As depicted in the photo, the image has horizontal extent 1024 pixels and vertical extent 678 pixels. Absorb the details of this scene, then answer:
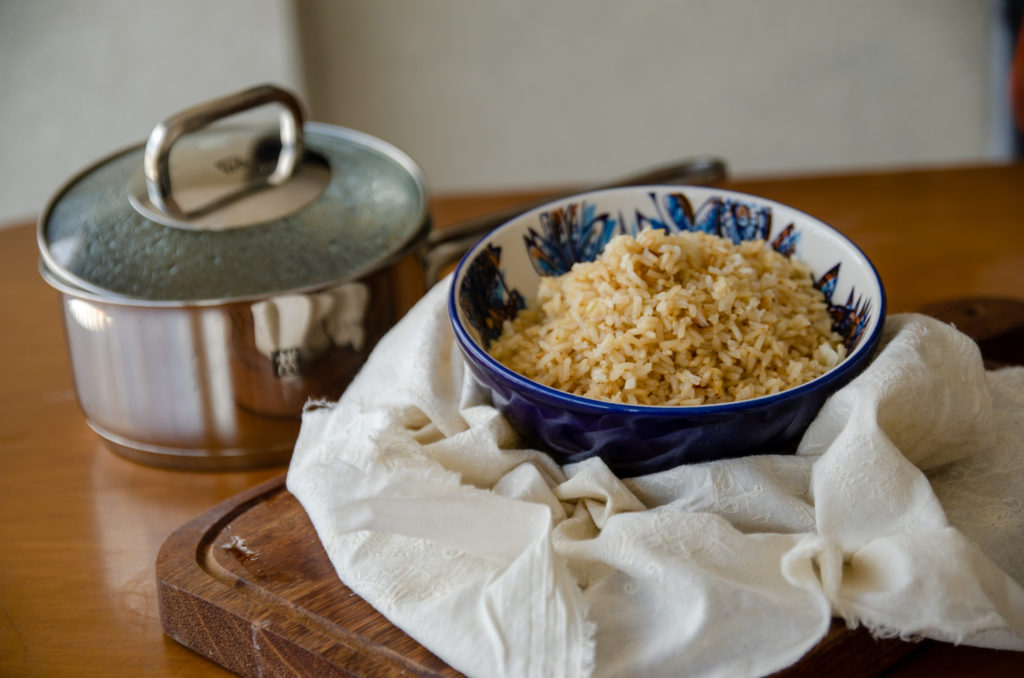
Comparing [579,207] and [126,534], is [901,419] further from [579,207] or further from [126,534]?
[126,534]

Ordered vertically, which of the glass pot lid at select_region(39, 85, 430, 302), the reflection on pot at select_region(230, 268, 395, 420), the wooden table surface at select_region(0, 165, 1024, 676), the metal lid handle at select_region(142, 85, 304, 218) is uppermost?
the metal lid handle at select_region(142, 85, 304, 218)

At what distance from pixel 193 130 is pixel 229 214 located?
8cm

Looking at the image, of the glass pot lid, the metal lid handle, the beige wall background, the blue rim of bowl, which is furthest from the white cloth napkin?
the beige wall background

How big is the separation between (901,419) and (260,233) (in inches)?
20.4

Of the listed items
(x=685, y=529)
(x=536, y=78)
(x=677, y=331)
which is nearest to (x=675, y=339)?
(x=677, y=331)

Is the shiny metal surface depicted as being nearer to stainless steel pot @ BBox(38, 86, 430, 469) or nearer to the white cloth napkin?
stainless steel pot @ BBox(38, 86, 430, 469)

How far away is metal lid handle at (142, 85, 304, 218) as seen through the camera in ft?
2.83

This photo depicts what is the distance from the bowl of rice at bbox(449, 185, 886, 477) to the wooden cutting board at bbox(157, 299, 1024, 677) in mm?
152

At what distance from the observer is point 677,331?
0.70 meters

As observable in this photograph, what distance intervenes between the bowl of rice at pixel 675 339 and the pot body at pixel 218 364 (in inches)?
4.7

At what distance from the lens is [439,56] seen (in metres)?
2.16

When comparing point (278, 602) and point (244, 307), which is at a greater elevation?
point (244, 307)

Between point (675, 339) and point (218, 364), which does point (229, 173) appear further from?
point (675, 339)

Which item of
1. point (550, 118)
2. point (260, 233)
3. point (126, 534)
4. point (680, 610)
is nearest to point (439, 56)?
point (550, 118)
